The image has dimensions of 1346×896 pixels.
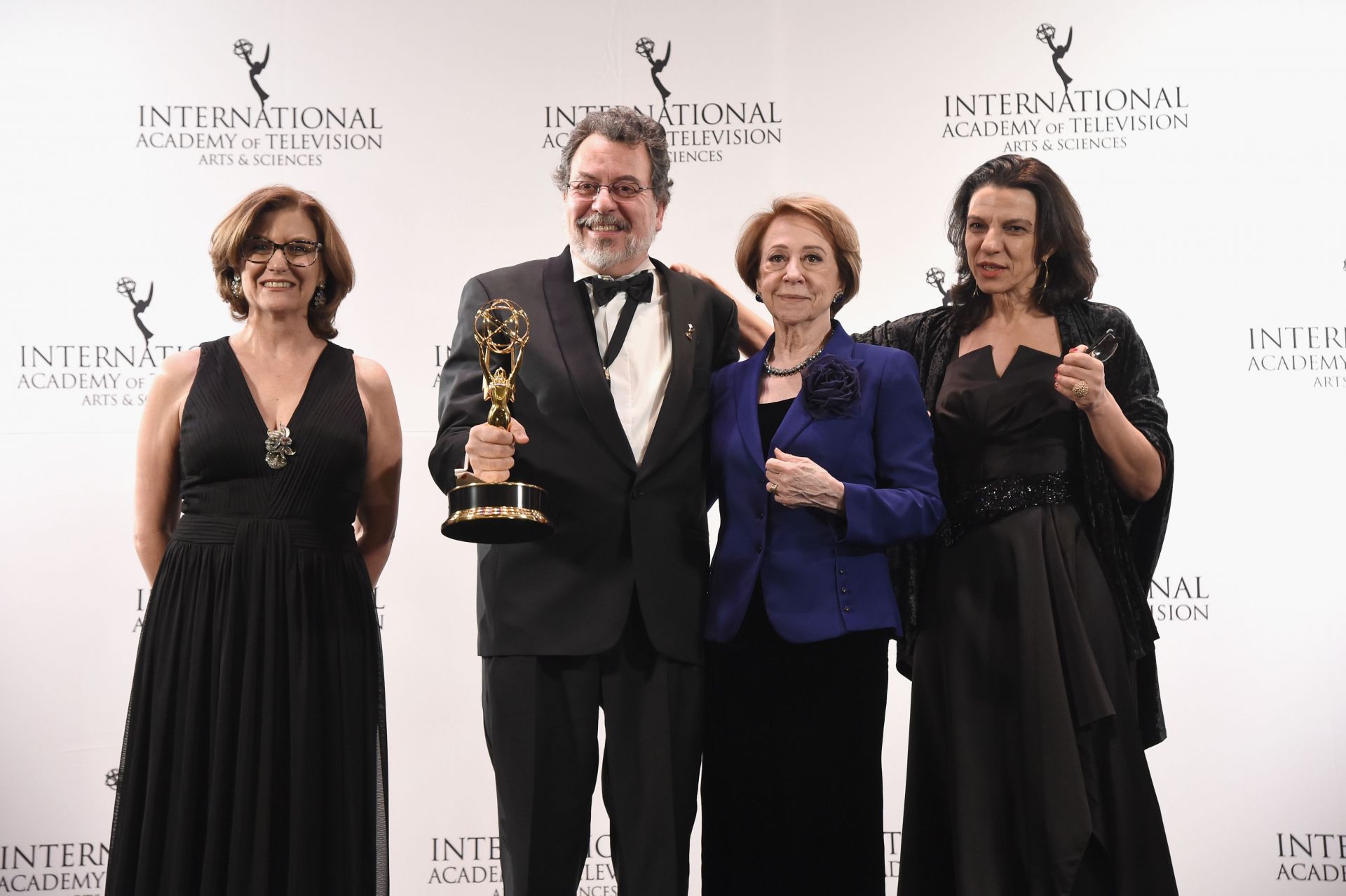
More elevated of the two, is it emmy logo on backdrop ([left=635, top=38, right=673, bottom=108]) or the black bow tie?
emmy logo on backdrop ([left=635, top=38, right=673, bottom=108])

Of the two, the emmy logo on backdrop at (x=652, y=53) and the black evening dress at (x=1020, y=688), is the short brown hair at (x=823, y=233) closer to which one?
the black evening dress at (x=1020, y=688)

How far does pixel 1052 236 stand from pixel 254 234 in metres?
1.90

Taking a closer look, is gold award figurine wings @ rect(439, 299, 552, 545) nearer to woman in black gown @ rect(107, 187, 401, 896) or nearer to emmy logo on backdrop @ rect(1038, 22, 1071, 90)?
woman in black gown @ rect(107, 187, 401, 896)

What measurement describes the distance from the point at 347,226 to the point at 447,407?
2.12 metres

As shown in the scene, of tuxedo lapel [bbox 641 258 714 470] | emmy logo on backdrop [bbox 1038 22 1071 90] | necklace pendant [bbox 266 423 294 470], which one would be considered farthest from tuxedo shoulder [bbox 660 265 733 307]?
emmy logo on backdrop [bbox 1038 22 1071 90]

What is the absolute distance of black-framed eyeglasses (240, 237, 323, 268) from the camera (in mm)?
2746

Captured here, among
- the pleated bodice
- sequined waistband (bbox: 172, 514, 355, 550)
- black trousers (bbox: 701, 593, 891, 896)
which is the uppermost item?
the pleated bodice

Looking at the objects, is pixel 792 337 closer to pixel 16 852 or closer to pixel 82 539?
pixel 82 539

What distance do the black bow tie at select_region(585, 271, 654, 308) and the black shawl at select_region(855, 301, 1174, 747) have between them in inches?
28.9

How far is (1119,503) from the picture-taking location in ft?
8.68

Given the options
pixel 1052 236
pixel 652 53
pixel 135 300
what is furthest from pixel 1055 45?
pixel 135 300

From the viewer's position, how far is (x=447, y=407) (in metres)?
2.49

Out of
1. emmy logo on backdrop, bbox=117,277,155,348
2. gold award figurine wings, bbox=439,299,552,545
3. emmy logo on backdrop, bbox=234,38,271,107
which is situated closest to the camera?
gold award figurine wings, bbox=439,299,552,545

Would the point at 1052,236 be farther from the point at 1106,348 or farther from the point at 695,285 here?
the point at 695,285
